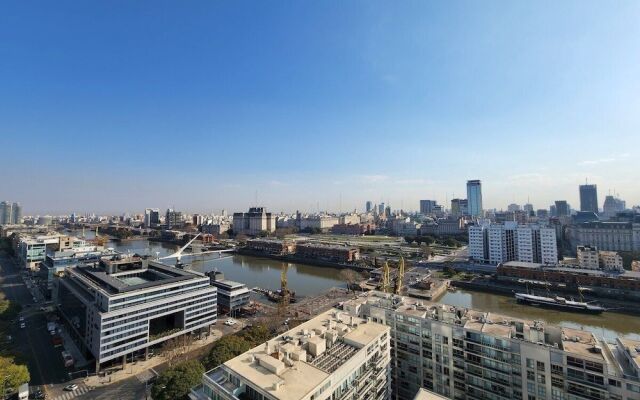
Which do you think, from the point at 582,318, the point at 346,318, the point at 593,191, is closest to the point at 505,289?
the point at 582,318

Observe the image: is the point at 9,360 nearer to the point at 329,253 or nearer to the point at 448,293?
the point at 448,293

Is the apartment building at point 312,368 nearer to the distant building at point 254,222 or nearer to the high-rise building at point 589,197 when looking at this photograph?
the distant building at point 254,222

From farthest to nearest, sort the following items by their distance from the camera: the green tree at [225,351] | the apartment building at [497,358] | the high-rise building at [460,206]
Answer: the high-rise building at [460,206] → the green tree at [225,351] → the apartment building at [497,358]

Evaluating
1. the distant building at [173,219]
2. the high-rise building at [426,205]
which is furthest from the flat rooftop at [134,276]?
the high-rise building at [426,205]

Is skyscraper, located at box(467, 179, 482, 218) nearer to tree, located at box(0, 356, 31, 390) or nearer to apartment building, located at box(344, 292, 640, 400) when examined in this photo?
apartment building, located at box(344, 292, 640, 400)

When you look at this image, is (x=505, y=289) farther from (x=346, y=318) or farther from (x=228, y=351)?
(x=228, y=351)

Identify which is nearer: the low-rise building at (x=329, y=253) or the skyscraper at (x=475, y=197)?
the low-rise building at (x=329, y=253)
